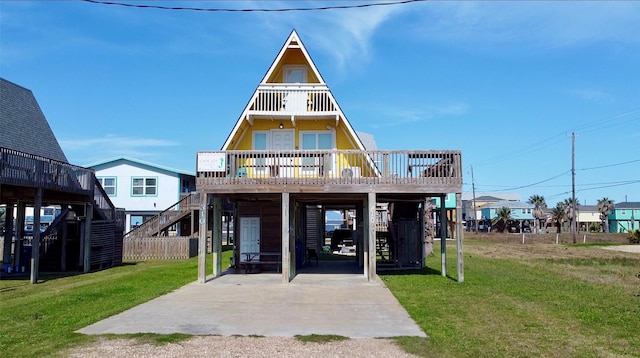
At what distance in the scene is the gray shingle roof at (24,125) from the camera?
25.1 metres

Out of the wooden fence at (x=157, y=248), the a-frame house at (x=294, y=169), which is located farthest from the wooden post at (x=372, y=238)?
the wooden fence at (x=157, y=248)

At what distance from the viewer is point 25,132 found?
26484 millimetres

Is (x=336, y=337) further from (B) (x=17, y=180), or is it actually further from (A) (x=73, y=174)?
(A) (x=73, y=174)

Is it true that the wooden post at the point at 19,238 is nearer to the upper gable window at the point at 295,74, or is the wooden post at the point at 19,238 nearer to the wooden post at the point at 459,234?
the upper gable window at the point at 295,74

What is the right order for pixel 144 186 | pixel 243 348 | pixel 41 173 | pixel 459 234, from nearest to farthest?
1. pixel 243 348
2. pixel 459 234
3. pixel 41 173
4. pixel 144 186

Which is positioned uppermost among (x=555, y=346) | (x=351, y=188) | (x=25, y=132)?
(x=25, y=132)

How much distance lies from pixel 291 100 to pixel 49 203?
39.1 feet

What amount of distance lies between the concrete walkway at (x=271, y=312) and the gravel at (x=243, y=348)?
20.1 inches

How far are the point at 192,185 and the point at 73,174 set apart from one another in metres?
22.5

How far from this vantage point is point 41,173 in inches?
768

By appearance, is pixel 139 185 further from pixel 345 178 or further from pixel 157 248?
pixel 345 178

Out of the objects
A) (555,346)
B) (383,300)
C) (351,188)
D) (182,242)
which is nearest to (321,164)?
(351,188)

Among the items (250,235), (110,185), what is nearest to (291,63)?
(250,235)

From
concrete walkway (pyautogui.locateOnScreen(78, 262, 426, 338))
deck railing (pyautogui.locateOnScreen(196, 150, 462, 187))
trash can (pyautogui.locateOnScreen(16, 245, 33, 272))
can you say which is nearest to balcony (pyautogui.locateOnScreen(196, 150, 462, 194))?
deck railing (pyautogui.locateOnScreen(196, 150, 462, 187))
